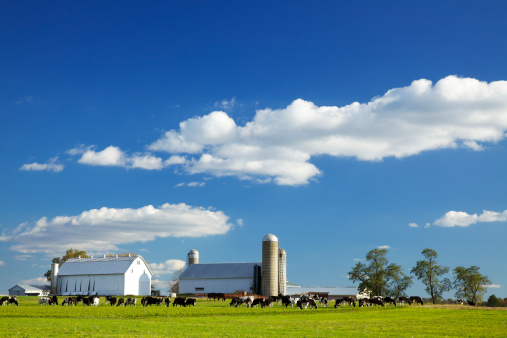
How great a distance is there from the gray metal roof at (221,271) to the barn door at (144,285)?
36.9ft

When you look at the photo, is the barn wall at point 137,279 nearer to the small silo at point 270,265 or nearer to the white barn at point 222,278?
the white barn at point 222,278

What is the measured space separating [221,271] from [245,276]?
6.10 metres

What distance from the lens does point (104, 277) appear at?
3494 inches

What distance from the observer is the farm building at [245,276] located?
93.2 m

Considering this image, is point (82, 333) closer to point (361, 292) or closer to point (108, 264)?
point (108, 264)

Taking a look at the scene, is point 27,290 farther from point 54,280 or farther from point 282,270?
point 282,270

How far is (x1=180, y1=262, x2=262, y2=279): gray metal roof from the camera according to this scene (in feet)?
322

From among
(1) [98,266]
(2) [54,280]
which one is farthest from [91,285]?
(2) [54,280]

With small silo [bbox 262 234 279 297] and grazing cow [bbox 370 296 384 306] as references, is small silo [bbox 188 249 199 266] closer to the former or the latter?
small silo [bbox 262 234 279 297]

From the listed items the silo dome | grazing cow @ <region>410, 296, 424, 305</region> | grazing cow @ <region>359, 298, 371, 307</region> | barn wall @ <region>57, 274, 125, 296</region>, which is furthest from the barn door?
grazing cow @ <region>410, 296, 424, 305</region>

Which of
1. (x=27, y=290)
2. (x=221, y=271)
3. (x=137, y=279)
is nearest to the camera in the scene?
(x=137, y=279)

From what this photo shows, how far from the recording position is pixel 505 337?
24.3m

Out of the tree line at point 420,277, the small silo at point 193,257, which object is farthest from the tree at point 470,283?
the small silo at point 193,257

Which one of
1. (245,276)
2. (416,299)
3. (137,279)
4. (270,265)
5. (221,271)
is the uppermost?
(270,265)
